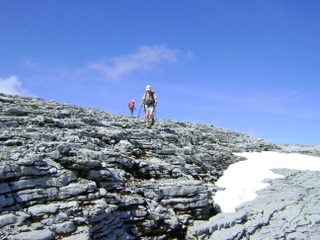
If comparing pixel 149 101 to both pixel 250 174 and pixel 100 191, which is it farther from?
pixel 100 191

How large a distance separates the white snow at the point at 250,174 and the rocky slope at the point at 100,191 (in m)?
1.17

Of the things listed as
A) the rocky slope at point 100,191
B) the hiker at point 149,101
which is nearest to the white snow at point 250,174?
the rocky slope at point 100,191

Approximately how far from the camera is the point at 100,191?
40.3 ft

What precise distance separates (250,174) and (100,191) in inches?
597

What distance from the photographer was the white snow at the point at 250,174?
17.7 meters

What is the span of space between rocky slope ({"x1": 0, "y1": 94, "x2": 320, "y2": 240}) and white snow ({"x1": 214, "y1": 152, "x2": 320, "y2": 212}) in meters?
1.17

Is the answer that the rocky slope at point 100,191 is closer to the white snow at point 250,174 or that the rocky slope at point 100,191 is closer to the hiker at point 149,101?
the white snow at point 250,174

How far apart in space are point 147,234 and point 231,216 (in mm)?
5024

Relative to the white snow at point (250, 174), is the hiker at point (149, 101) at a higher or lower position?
higher

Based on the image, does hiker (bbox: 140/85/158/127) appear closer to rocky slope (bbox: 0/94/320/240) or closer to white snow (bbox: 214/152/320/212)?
rocky slope (bbox: 0/94/320/240)

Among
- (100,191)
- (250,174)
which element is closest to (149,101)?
(250,174)

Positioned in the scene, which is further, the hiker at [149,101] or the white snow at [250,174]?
the hiker at [149,101]

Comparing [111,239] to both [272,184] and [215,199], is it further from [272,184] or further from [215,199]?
[272,184]

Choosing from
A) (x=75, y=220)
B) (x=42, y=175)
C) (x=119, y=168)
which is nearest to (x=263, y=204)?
(x=119, y=168)
